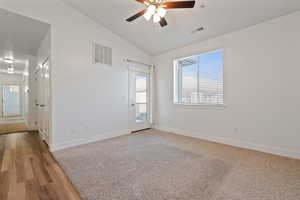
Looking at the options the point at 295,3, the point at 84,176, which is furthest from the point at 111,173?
the point at 295,3

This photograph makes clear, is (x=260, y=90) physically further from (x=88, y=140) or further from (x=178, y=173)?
(x=88, y=140)

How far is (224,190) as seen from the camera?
168 centimetres

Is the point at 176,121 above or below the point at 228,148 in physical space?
above

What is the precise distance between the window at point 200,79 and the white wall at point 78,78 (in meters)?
1.89

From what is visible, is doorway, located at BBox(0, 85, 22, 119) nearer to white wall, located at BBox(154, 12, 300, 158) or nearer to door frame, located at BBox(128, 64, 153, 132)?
door frame, located at BBox(128, 64, 153, 132)

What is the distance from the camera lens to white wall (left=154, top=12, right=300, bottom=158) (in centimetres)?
265

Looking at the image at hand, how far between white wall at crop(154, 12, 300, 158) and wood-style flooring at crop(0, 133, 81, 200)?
11.1 feet

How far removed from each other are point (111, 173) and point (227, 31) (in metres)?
3.92

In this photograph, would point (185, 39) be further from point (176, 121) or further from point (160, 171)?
point (160, 171)

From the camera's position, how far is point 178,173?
2.07 metres

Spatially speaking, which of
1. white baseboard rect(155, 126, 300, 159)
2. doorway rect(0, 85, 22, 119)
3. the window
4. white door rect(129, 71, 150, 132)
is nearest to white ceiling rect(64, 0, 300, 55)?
the window

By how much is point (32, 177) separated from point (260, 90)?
4407 millimetres

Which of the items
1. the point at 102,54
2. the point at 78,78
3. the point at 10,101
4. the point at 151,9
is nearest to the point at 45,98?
the point at 78,78

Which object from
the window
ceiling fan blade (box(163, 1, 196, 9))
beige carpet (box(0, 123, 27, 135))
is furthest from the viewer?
beige carpet (box(0, 123, 27, 135))
